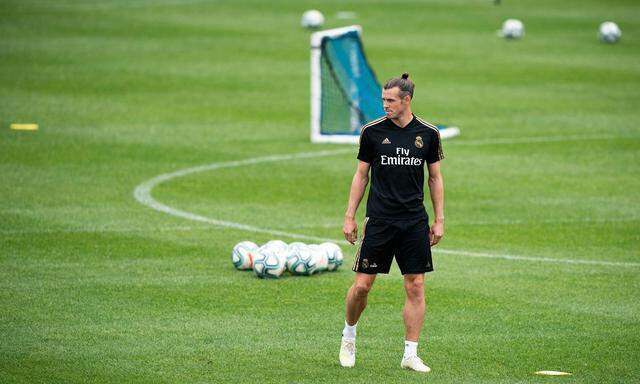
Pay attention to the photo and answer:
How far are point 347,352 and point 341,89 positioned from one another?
14186mm

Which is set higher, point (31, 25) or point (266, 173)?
point (31, 25)

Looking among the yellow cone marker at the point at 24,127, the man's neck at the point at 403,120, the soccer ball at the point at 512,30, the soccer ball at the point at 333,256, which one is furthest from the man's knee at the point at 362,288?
the soccer ball at the point at 512,30

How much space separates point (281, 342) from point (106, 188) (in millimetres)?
8341

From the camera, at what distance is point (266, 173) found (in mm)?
20344

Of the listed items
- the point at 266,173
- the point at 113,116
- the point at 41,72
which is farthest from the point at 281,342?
the point at 41,72

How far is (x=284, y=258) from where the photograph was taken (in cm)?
1373

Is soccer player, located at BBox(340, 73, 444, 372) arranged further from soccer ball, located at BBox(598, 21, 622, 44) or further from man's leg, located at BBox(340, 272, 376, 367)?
soccer ball, located at BBox(598, 21, 622, 44)

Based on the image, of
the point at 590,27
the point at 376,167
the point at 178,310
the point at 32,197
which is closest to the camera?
the point at 376,167

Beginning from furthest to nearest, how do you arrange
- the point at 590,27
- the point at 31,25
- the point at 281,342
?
1. the point at 590,27
2. the point at 31,25
3. the point at 281,342

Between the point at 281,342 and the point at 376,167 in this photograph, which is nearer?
the point at 376,167

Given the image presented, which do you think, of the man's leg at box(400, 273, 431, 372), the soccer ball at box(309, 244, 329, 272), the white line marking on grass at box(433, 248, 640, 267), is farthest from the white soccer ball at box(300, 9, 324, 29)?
the man's leg at box(400, 273, 431, 372)

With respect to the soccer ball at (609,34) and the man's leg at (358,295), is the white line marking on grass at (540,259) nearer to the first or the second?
the man's leg at (358,295)

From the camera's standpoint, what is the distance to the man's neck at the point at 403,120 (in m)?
10.3

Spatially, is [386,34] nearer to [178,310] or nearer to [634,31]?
[634,31]
